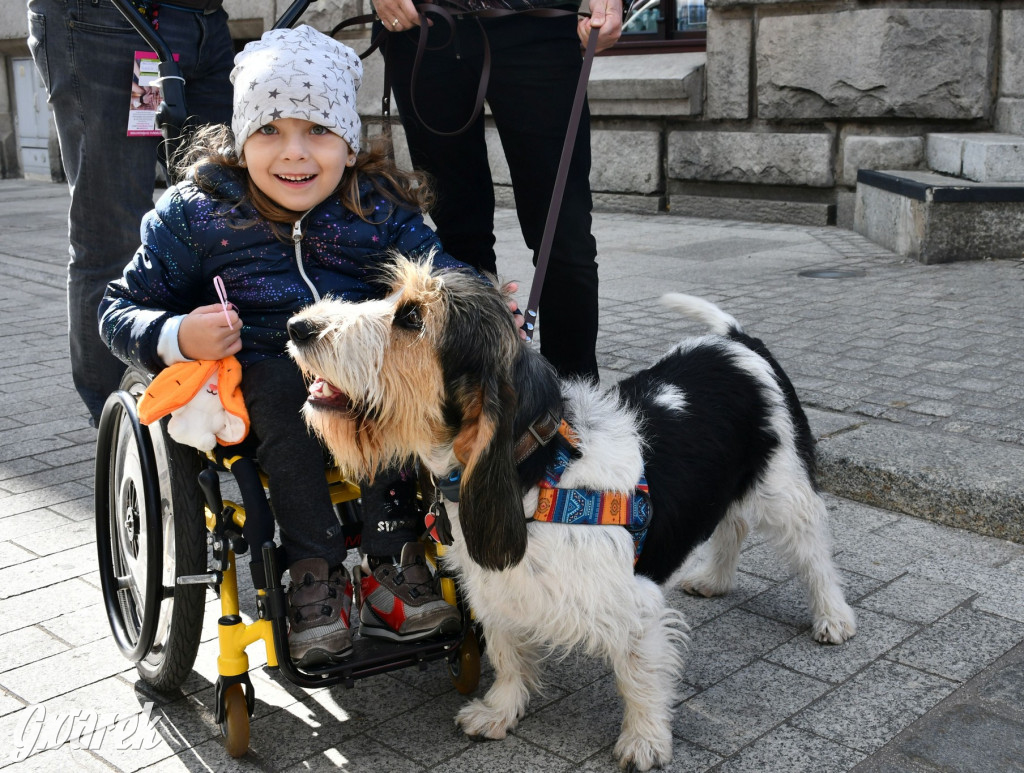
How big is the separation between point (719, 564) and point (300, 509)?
1.48 meters

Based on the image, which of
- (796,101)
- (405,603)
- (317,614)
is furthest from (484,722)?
(796,101)

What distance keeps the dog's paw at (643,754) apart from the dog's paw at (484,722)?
1.06 ft

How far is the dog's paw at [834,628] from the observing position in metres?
3.14

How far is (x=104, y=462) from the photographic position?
3.13 meters

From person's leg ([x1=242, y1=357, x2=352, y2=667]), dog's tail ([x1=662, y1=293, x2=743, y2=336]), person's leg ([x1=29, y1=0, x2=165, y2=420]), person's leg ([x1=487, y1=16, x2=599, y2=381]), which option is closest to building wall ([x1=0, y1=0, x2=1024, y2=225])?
person's leg ([x1=29, y1=0, x2=165, y2=420])

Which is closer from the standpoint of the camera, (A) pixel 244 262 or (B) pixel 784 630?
(A) pixel 244 262

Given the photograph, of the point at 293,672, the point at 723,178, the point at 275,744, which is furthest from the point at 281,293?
the point at 723,178

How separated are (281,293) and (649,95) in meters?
7.64

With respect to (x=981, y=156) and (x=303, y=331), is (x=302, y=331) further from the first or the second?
(x=981, y=156)

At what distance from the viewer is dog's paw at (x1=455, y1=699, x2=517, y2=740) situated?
275 centimetres

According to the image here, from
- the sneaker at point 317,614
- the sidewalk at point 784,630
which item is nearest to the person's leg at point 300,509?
the sneaker at point 317,614

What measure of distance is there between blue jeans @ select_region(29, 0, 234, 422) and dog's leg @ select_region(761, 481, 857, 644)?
2.51m

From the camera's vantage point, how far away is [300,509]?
8.58ft

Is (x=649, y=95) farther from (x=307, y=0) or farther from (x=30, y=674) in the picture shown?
(x=30, y=674)
